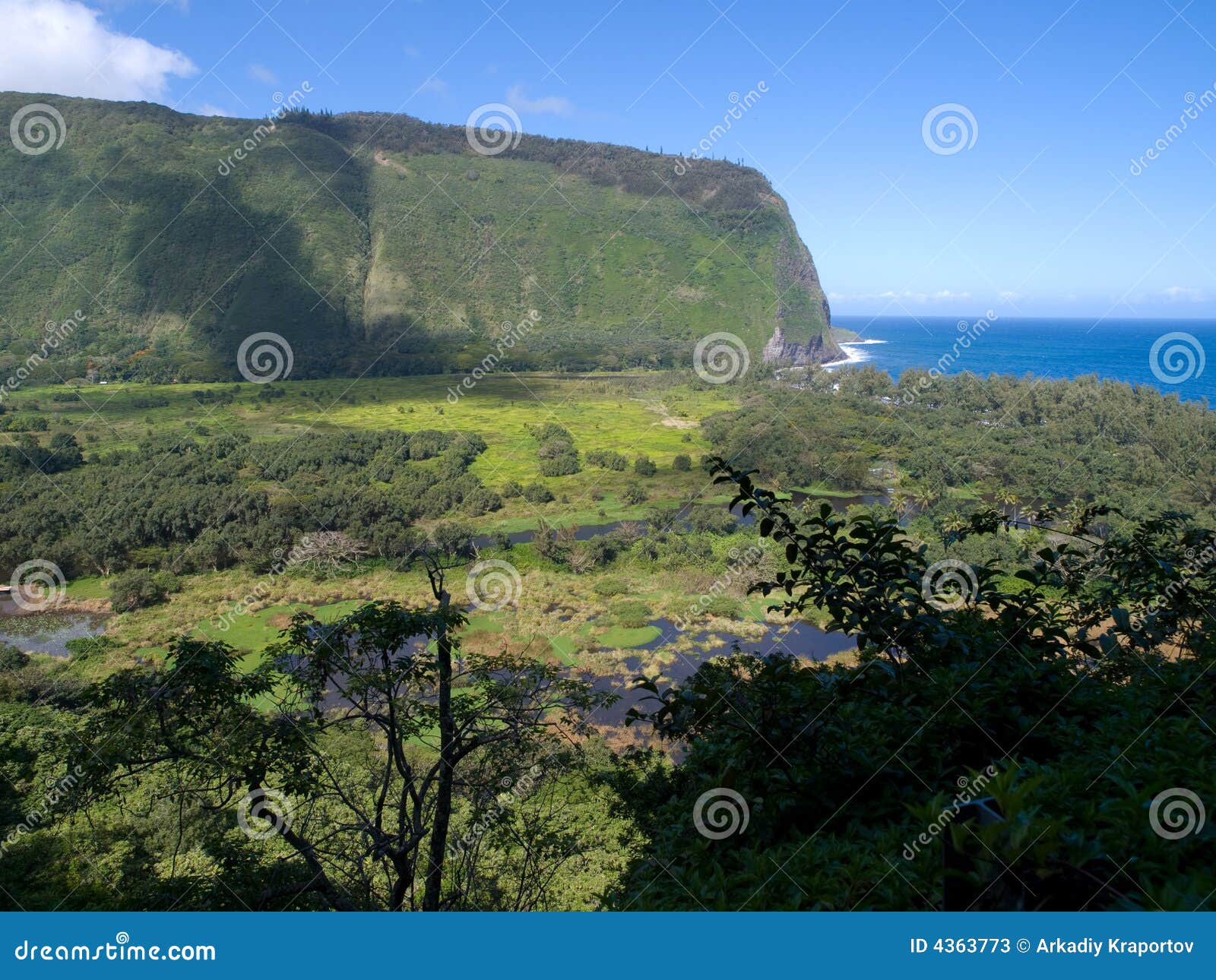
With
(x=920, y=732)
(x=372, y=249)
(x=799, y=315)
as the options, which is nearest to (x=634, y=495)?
(x=920, y=732)

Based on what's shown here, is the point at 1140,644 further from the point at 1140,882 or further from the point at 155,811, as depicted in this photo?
the point at 155,811

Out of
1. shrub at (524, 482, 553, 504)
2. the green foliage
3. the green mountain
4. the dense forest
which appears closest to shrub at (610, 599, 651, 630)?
the dense forest

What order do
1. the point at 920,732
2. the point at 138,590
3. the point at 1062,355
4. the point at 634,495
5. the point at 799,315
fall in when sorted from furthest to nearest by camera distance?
the point at 799,315, the point at 1062,355, the point at 634,495, the point at 138,590, the point at 920,732

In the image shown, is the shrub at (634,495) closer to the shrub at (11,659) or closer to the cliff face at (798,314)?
the shrub at (11,659)

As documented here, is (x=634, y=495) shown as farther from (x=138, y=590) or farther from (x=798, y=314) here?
(x=798, y=314)

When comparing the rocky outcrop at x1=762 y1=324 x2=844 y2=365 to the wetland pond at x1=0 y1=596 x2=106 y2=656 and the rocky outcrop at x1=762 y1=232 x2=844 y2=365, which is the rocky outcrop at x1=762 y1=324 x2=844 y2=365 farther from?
the wetland pond at x1=0 y1=596 x2=106 y2=656

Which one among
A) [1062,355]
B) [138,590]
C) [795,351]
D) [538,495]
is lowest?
[138,590]
